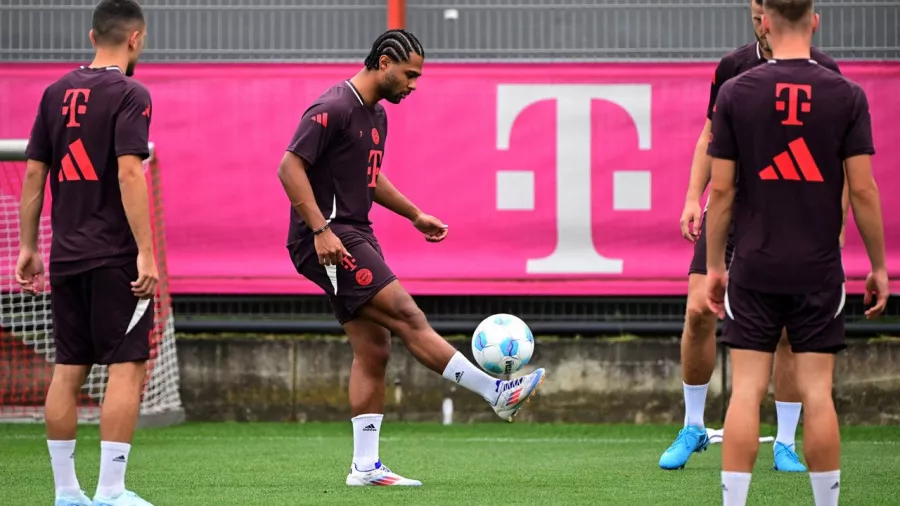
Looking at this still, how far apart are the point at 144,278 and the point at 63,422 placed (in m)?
0.65

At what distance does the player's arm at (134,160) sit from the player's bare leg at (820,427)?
2370 mm

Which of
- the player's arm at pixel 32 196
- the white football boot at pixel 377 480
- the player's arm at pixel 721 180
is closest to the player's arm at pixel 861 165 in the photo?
the player's arm at pixel 721 180

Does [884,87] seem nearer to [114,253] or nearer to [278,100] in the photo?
[278,100]

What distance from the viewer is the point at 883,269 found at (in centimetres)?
445

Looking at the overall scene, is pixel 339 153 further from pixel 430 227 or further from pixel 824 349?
pixel 824 349

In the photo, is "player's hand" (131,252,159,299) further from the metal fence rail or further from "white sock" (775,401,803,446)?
the metal fence rail

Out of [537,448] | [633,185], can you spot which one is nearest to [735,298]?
[537,448]

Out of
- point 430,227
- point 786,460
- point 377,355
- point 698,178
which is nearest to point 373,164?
point 430,227

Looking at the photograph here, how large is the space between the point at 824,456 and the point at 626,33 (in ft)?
20.8

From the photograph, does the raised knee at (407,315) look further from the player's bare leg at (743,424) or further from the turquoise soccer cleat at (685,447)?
the player's bare leg at (743,424)

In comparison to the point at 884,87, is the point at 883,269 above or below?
below

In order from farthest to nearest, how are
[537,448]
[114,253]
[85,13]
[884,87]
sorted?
1. [85,13]
2. [884,87]
3. [537,448]
4. [114,253]

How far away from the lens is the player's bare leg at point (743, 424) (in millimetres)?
4316

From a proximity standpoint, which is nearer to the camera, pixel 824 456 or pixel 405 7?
pixel 824 456
